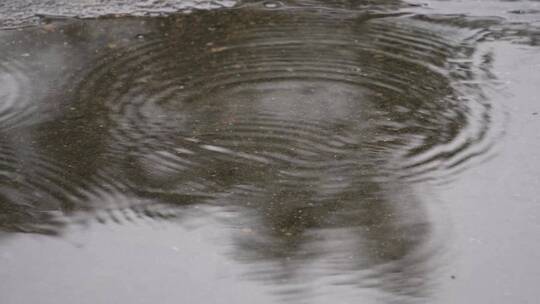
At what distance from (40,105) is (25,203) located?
135cm

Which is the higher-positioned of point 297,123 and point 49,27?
point 49,27

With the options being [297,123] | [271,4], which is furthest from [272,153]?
[271,4]

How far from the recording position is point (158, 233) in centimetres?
480

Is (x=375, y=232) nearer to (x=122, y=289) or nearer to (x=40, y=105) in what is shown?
(x=122, y=289)

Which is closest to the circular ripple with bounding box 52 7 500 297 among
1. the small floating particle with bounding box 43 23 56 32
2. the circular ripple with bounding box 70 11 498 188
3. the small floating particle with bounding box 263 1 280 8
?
the circular ripple with bounding box 70 11 498 188

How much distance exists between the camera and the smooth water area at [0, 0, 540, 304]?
4.47 m

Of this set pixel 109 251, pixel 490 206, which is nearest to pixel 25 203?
pixel 109 251

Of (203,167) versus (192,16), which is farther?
(192,16)

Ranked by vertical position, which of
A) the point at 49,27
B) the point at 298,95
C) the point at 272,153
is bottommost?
the point at 272,153

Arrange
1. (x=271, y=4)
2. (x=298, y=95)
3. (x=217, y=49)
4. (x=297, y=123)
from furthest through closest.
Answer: (x=271, y=4)
(x=217, y=49)
(x=298, y=95)
(x=297, y=123)

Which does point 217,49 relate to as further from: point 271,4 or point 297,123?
point 297,123

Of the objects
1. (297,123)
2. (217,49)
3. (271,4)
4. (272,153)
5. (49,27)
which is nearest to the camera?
(272,153)

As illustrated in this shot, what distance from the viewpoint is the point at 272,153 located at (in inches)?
220

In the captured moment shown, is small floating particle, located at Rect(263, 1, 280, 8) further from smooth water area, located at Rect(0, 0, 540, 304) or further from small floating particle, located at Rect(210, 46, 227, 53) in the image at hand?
small floating particle, located at Rect(210, 46, 227, 53)
